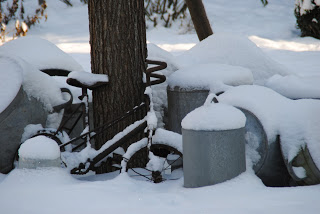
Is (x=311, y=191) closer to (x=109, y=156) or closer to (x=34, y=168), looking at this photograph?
(x=109, y=156)

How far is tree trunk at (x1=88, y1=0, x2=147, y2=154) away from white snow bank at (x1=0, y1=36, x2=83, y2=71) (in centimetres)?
97

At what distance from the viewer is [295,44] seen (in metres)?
11.9

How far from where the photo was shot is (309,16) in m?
12.1

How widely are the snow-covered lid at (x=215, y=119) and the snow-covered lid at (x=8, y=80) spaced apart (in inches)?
→ 68.0

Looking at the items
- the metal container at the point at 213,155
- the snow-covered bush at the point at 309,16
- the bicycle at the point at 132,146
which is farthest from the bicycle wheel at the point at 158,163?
the snow-covered bush at the point at 309,16

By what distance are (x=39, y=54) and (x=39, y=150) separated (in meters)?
1.83

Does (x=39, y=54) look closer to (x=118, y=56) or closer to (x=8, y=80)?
(x=8, y=80)

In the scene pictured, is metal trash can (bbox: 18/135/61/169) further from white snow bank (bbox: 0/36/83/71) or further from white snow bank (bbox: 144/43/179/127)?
white snow bank (bbox: 0/36/83/71)

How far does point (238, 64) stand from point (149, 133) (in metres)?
1.61

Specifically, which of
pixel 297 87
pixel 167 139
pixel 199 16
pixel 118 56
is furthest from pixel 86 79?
pixel 199 16

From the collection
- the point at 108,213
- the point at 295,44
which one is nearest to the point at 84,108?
the point at 108,213

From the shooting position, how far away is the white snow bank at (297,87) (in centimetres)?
388

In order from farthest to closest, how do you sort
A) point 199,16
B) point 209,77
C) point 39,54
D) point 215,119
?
point 199,16
point 39,54
point 209,77
point 215,119

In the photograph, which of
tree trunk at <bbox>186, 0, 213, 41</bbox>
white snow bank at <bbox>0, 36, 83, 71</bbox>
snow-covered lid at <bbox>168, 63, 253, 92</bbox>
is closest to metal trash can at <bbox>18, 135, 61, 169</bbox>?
snow-covered lid at <bbox>168, 63, 253, 92</bbox>
